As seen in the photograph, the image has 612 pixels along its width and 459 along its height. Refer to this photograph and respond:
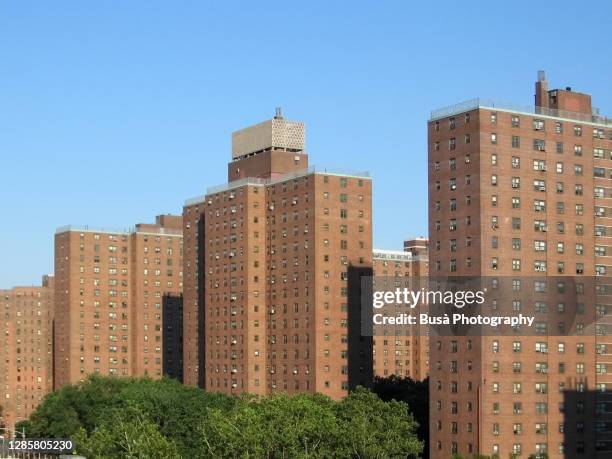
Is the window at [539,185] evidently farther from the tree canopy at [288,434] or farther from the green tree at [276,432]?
the green tree at [276,432]

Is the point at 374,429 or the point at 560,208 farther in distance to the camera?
the point at 560,208

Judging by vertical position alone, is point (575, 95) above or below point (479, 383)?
above

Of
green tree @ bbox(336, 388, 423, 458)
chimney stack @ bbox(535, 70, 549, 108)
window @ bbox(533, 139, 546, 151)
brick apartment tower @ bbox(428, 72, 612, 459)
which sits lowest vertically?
green tree @ bbox(336, 388, 423, 458)

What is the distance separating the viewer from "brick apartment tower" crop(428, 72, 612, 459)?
497 feet

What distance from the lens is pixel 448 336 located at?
155 metres

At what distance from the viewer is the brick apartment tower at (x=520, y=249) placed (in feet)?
497

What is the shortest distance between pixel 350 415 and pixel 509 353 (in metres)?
23.2

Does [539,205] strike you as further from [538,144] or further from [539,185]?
[538,144]

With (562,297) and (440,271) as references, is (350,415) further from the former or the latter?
(562,297)

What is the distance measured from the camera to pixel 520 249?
155250 millimetres

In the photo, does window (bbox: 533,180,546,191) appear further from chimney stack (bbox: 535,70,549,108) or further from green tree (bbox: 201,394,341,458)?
green tree (bbox: 201,394,341,458)

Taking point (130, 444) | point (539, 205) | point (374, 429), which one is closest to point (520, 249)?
point (539, 205)

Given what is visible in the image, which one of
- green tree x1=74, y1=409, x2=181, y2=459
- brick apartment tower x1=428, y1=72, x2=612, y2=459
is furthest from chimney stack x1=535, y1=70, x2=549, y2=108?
green tree x1=74, y1=409, x2=181, y2=459

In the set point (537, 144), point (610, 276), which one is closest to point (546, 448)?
point (610, 276)
